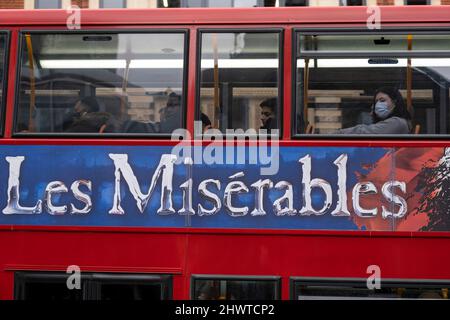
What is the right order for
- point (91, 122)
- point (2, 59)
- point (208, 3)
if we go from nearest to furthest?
point (91, 122)
point (2, 59)
point (208, 3)

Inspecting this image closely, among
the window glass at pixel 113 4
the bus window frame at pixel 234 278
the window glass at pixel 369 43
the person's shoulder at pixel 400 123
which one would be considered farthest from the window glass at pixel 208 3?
the bus window frame at pixel 234 278

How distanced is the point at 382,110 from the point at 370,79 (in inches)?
12.5

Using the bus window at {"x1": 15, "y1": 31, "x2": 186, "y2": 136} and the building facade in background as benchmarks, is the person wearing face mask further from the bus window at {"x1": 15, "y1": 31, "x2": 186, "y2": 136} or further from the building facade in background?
the building facade in background

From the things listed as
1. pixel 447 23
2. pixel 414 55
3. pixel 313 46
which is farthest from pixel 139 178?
A: pixel 447 23

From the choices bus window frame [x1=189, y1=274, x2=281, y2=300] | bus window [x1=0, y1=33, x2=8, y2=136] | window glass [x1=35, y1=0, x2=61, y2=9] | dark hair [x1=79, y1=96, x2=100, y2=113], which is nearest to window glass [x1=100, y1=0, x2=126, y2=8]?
window glass [x1=35, y1=0, x2=61, y2=9]

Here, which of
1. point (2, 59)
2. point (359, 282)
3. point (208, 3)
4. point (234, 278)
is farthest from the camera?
point (208, 3)

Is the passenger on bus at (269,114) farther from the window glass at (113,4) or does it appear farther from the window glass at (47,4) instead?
the window glass at (47,4)

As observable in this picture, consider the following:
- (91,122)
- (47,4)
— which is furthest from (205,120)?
(47,4)

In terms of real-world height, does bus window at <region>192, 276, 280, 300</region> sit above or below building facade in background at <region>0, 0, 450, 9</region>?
below

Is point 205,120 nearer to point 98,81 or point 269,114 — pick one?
point 269,114

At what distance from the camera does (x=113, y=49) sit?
5668 millimetres

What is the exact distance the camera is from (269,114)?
5.41 meters

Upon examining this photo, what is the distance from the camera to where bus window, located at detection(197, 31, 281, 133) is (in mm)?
5453

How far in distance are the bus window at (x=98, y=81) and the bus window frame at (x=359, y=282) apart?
199 cm
